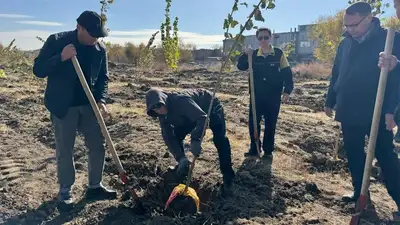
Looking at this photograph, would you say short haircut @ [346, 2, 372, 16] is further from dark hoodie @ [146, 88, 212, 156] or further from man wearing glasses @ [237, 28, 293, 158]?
man wearing glasses @ [237, 28, 293, 158]

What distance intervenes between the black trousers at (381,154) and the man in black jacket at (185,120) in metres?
1.27

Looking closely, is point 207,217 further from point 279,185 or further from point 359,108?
point 359,108

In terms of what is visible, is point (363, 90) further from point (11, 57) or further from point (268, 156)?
point (11, 57)

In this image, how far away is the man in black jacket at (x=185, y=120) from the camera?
3.83m

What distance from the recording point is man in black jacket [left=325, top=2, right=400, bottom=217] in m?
3.61

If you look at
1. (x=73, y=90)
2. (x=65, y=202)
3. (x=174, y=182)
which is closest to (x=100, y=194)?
(x=65, y=202)

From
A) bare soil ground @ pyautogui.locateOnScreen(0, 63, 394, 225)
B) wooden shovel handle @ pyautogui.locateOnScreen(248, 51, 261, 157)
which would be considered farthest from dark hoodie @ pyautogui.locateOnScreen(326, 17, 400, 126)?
wooden shovel handle @ pyautogui.locateOnScreen(248, 51, 261, 157)

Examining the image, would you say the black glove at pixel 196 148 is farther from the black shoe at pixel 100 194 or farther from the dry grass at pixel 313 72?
the dry grass at pixel 313 72

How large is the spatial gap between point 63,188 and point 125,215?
718mm

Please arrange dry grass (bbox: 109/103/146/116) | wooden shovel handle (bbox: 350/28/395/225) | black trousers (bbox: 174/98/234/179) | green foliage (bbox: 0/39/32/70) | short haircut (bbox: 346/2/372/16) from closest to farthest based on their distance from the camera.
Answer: wooden shovel handle (bbox: 350/28/395/225) < short haircut (bbox: 346/2/372/16) < black trousers (bbox: 174/98/234/179) < dry grass (bbox: 109/103/146/116) < green foliage (bbox: 0/39/32/70)

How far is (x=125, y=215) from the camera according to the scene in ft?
12.7

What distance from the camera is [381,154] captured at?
3.79 m

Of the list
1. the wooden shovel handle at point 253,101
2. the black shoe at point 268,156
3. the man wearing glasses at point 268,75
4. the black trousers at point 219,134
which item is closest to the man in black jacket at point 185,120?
the black trousers at point 219,134

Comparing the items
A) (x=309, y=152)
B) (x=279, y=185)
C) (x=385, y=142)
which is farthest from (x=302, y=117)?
(x=385, y=142)
